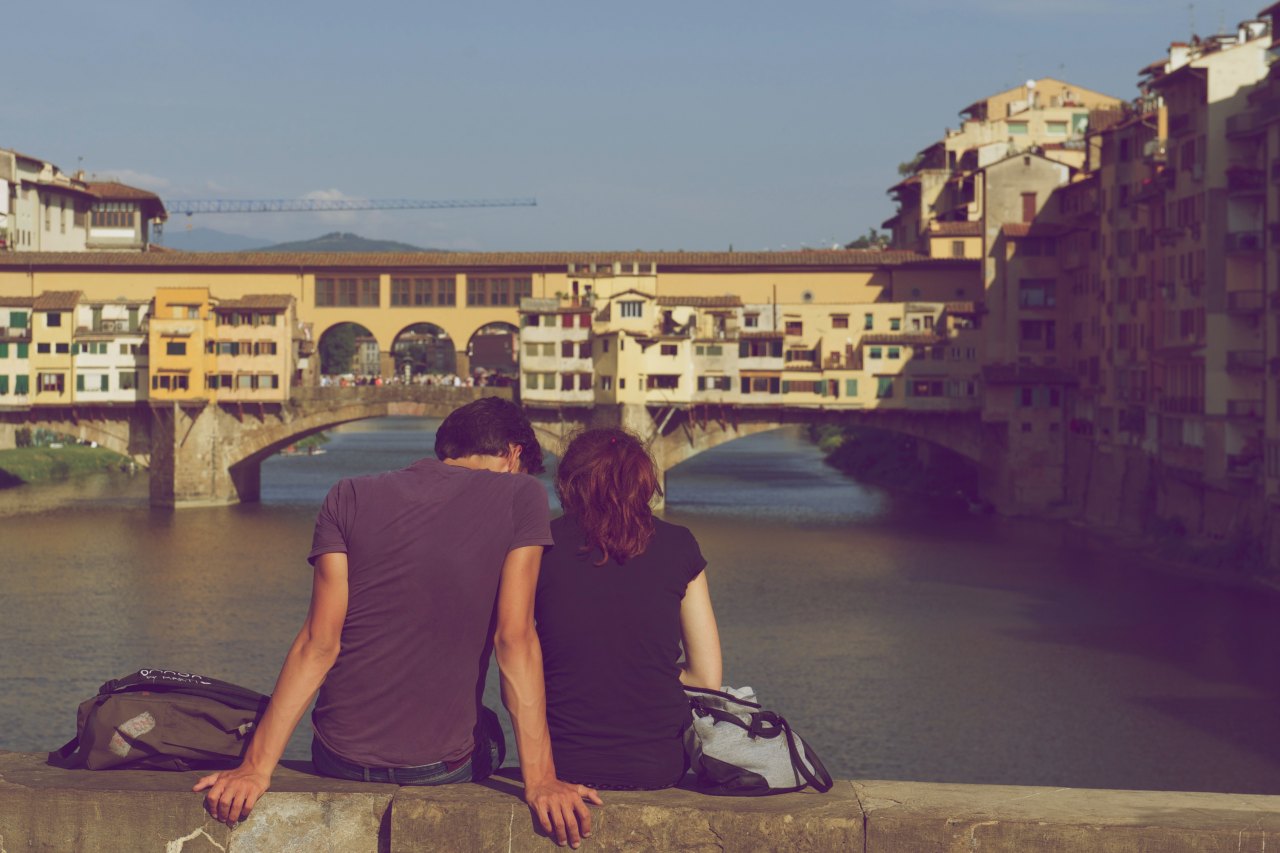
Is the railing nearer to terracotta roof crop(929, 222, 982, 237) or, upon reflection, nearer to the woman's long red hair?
terracotta roof crop(929, 222, 982, 237)

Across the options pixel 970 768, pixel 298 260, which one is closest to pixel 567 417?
pixel 298 260

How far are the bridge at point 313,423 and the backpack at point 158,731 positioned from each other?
2008 inches

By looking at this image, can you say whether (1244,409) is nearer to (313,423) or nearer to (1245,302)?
(1245,302)

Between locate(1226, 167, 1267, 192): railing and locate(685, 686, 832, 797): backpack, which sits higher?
locate(1226, 167, 1267, 192): railing

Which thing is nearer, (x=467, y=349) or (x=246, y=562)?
(x=246, y=562)

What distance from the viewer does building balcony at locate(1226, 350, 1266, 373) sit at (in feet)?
128

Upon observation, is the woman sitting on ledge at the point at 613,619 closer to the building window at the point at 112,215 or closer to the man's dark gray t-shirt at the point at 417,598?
the man's dark gray t-shirt at the point at 417,598

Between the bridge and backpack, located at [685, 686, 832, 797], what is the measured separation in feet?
167

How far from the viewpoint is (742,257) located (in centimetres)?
6175

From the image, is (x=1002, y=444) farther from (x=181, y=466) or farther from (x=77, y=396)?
(x=77, y=396)

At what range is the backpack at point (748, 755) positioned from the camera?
16.9ft

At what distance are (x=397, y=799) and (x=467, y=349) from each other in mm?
59246

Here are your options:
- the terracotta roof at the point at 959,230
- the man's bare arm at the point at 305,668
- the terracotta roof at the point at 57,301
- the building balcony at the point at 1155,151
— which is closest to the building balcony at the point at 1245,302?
the building balcony at the point at 1155,151

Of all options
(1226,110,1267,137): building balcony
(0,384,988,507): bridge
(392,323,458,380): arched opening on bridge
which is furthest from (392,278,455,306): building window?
(392,323,458,380): arched opening on bridge
